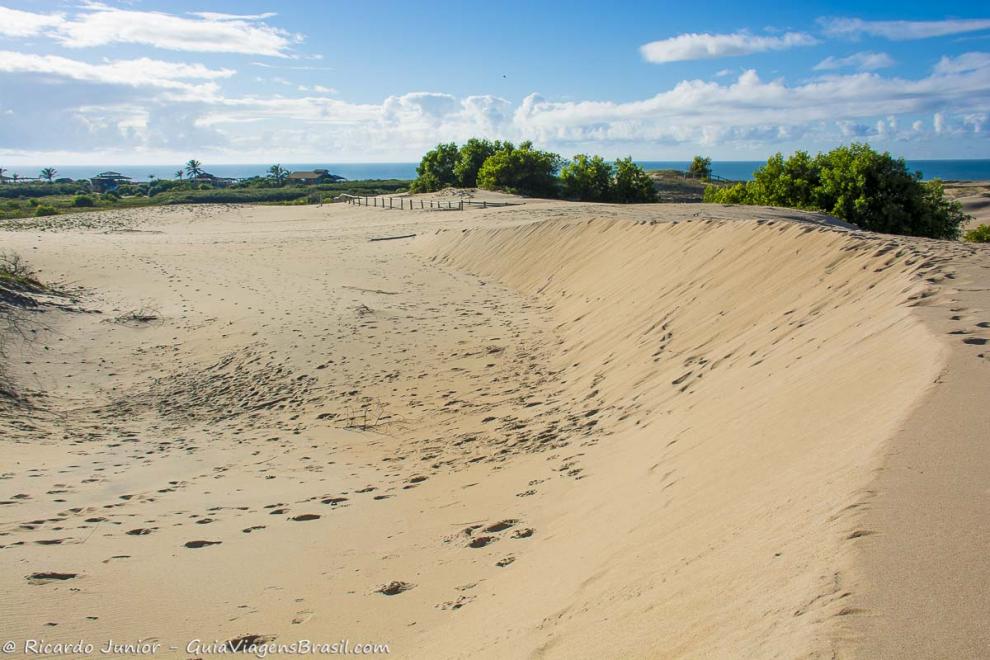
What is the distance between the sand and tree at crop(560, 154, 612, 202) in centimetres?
2741

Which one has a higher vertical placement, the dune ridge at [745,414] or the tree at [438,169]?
the tree at [438,169]

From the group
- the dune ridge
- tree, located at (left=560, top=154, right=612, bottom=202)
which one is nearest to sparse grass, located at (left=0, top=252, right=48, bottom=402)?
the dune ridge

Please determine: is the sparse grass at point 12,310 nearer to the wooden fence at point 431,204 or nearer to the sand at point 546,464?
the sand at point 546,464

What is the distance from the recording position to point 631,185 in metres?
41.4

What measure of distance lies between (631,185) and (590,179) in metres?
2.44

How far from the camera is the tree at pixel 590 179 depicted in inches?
1671

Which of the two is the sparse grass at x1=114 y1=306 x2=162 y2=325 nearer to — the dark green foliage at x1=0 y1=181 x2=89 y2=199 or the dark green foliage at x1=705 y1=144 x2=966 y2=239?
the dark green foliage at x1=705 y1=144 x2=966 y2=239

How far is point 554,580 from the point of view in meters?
4.51

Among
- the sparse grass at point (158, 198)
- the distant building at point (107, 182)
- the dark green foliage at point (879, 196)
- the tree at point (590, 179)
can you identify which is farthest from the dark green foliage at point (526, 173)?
the distant building at point (107, 182)

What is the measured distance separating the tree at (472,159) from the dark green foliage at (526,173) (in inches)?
181

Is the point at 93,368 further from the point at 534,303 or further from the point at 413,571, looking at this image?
the point at 413,571

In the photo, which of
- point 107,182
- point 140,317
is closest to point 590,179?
point 140,317

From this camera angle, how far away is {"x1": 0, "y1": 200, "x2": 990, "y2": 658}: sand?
11.5ft

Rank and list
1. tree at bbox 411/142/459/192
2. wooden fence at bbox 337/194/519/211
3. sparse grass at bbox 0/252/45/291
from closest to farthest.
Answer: sparse grass at bbox 0/252/45/291 < wooden fence at bbox 337/194/519/211 < tree at bbox 411/142/459/192
